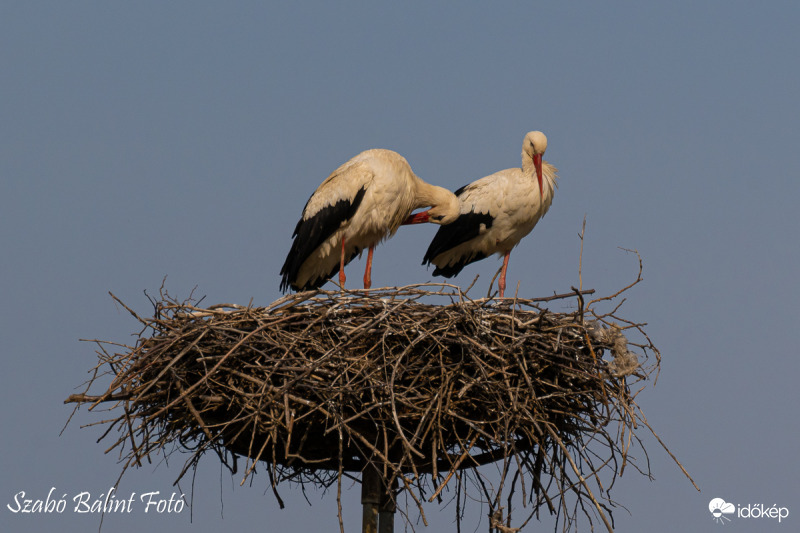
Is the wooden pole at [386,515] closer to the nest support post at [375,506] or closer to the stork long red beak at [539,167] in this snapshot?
the nest support post at [375,506]

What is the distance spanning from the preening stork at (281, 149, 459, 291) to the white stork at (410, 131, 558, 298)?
0.61 meters

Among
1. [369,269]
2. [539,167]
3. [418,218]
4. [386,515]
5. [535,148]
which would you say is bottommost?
[386,515]

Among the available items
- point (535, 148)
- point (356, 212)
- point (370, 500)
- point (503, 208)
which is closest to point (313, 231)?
point (356, 212)

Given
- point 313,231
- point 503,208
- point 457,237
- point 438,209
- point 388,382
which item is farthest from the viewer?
point 457,237

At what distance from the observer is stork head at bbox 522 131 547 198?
32.8 ft

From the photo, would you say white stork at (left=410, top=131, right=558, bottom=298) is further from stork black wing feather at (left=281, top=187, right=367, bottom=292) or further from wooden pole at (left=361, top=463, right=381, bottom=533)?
wooden pole at (left=361, top=463, right=381, bottom=533)

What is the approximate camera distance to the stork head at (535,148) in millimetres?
9984

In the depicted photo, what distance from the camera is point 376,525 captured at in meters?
6.72

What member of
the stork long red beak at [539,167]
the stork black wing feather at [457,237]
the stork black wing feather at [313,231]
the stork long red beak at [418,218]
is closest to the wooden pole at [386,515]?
the stork black wing feather at [313,231]

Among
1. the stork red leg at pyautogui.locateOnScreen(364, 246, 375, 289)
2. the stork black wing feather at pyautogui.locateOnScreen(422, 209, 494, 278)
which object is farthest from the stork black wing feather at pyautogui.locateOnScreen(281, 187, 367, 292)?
the stork black wing feather at pyautogui.locateOnScreen(422, 209, 494, 278)

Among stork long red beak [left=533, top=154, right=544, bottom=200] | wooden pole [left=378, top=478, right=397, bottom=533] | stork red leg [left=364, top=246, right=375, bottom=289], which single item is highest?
stork long red beak [left=533, top=154, right=544, bottom=200]

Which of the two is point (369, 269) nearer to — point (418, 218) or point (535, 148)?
point (418, 218)

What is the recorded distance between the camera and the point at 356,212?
904 centimetres

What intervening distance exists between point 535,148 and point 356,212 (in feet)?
6.58
